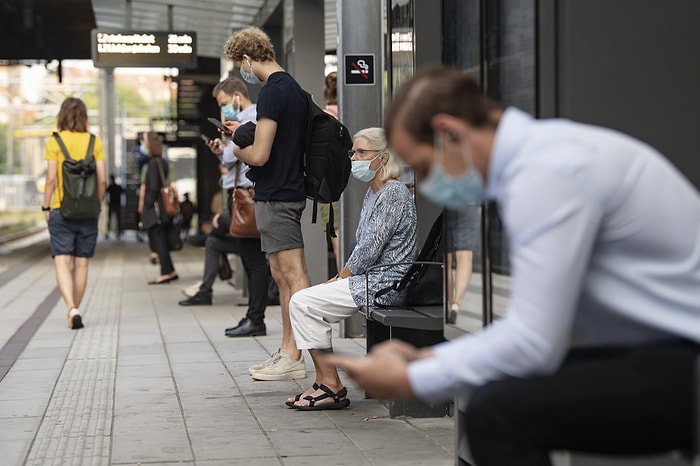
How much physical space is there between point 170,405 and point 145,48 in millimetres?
10658

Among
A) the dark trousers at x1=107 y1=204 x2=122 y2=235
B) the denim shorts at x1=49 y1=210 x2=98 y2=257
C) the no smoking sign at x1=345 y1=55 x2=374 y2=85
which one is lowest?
the dark trousers at x1=107 y1=204 x2=122 y2=235

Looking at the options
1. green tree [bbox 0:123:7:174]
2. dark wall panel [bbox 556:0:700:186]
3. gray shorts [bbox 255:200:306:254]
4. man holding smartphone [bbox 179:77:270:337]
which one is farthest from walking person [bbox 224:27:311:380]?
green tree [bbox 0:123:7:174]

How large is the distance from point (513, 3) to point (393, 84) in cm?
436

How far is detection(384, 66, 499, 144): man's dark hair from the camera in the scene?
2.50 meters

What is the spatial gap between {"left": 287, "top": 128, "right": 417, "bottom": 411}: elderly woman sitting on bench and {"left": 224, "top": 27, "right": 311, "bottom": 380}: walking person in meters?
0.70

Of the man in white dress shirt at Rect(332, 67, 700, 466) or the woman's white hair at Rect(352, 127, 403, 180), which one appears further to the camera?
the woman's white hair at Rect(352, 127, 403, 180)

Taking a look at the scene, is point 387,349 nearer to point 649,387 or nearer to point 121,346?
point 649,387

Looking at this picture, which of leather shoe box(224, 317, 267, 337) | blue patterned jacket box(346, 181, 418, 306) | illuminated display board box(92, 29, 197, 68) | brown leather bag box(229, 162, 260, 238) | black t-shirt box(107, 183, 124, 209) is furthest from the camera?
black t-shirt box(107, 183, 124, 209)

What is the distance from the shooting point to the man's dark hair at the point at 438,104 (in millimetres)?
2502

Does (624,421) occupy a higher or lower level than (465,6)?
lower

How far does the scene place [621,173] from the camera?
2.46 m

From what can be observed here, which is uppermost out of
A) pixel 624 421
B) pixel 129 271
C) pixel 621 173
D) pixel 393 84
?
pixel 393 84

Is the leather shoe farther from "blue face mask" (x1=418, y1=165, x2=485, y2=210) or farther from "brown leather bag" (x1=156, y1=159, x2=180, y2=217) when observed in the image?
"blue face mask" (x1=418, y1=165, x2=485, y2=210)

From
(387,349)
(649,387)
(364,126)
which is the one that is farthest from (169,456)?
(364,126)
